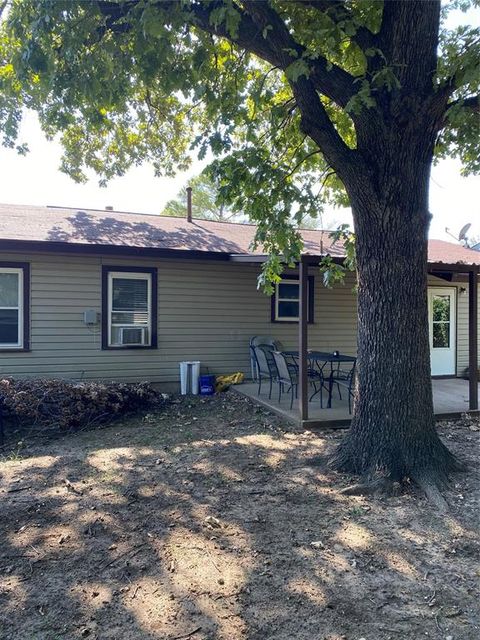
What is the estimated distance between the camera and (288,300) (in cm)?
1011

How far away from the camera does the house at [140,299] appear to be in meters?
7.99

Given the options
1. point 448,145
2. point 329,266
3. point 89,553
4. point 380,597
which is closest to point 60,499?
point 89,553

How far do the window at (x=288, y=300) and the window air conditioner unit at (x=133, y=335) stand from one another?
2896 mm

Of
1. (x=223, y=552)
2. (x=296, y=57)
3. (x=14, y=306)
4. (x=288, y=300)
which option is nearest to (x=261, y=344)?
(x=288, y=300)

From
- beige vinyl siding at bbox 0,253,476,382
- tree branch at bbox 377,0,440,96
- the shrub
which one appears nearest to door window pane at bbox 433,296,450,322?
beige vinyl siding at bbox 0,253,476,382

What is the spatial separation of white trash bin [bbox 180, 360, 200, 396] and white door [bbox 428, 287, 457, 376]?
586 cm

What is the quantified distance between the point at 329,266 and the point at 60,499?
183 inches

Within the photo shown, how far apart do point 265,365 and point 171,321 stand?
210 centimetres

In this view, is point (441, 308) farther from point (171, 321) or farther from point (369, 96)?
point (369, 96)

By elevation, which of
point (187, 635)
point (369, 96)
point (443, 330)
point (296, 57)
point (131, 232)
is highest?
point (296, 57)

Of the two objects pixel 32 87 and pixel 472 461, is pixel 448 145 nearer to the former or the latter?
pixel 472 461

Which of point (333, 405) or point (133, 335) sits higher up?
point (133, 335)

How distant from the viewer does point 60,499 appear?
3.98 m

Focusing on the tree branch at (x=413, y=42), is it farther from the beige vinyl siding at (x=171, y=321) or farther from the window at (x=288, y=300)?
the window at (x=288, y=300)
